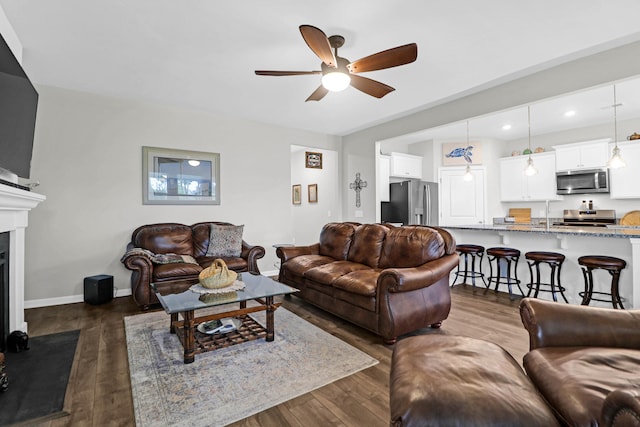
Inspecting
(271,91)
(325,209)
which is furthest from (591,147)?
(271,91)

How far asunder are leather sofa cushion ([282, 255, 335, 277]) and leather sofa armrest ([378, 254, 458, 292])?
126 centimetres

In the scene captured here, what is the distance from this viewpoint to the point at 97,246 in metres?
4.14

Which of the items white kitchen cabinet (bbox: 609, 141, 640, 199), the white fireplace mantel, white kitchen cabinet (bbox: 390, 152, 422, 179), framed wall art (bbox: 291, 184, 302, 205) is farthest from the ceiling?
framed wall art (bbox: 291, 184, 302, 205)

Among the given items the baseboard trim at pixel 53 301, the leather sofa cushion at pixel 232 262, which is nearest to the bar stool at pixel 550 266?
the leather sofa cushion at pixel 232 262

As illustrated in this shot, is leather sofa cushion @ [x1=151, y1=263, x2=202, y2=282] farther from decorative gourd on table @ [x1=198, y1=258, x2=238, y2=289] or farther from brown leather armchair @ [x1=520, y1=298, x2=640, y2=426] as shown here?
brown leather armchair @ [x1=520, y1=298, x2=640, y2=426]

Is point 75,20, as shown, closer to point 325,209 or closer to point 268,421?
point 268,421

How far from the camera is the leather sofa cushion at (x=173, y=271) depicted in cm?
360

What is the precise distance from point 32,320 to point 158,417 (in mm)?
2619

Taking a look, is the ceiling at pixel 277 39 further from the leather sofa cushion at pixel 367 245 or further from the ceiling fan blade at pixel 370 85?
the leather sofa cushion at pixel 367 245

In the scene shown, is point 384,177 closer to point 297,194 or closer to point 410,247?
point 297,194

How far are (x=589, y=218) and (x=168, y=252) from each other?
7.16 metres

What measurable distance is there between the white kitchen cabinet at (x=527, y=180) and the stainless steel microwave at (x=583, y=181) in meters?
0.15

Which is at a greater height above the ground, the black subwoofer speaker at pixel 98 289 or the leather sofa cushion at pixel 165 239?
the leather sofa cushion at pixel 165 239

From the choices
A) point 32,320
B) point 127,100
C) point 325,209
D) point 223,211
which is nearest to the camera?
point 32,320
